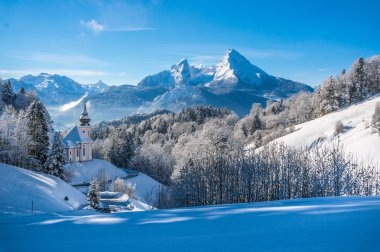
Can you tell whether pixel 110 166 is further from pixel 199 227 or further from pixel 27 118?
pixel 199 227

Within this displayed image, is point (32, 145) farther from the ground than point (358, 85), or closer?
closer

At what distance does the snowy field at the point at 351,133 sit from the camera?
41188 millimetres

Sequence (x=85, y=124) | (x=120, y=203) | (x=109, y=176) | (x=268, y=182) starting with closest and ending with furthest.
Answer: (x=268, y=182)
(x=120, y=203)
(x=109, y=176)
(x=85, y=124)

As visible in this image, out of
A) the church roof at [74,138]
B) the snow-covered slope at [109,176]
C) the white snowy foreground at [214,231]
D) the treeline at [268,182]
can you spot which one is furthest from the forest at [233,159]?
the white snowy foreground at [214,231]

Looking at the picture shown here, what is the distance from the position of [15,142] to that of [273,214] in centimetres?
3744

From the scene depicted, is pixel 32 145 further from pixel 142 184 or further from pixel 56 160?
pixel 142 184

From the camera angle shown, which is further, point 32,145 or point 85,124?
point 85,124

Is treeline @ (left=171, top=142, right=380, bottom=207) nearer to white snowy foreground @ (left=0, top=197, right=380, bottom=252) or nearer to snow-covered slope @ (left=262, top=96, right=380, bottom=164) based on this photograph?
white snowy foreground @ (left=0, top=197, right=380, bottom=252)

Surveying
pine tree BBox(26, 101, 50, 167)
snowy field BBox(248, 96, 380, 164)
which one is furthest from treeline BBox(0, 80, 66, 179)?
snowy field BBox(248, 96, 380, 164)

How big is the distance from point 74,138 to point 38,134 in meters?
20.1

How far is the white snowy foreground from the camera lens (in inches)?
164

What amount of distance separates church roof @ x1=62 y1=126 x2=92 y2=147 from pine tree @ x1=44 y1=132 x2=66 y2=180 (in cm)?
2013

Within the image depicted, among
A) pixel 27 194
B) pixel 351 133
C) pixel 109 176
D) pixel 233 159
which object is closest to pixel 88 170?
pixel 109 176

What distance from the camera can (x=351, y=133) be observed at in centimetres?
4934
